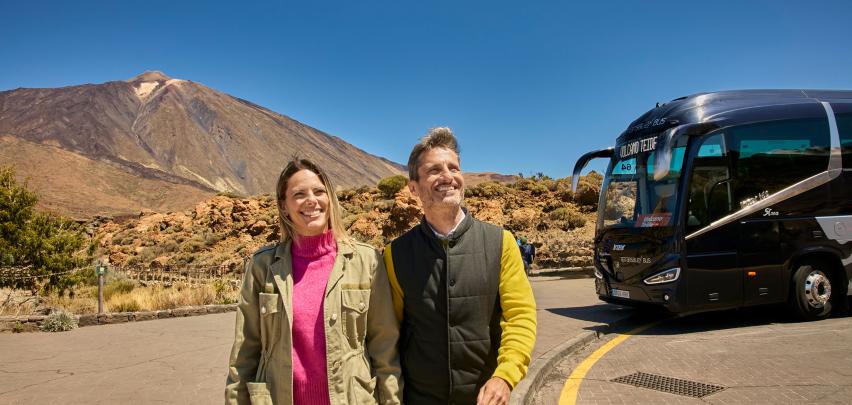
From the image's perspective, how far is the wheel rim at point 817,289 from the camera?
8.76 m

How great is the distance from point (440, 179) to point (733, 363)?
5548 mm

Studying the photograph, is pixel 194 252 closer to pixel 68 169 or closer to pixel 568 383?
pixel 568 383

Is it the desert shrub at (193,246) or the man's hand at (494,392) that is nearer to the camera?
the man's hand at (494,392)

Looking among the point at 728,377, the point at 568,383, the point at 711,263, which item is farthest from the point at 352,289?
the point at 711,263

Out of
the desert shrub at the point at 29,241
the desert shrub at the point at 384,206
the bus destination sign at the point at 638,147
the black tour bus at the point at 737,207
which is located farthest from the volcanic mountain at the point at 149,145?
the black tour bus at the point at 737,207

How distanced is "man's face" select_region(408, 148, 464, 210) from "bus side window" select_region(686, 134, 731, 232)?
6982 millimetres

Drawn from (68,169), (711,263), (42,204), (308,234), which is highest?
(68,169)

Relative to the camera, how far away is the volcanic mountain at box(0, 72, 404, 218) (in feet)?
264

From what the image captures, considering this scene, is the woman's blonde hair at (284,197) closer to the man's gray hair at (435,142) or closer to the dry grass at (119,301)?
the man's gray hair at (435,142)

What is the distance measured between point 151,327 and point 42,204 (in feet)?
218

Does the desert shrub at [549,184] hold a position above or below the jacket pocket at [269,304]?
above

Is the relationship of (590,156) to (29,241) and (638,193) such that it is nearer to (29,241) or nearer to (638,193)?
(638,193)

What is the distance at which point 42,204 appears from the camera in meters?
64.1

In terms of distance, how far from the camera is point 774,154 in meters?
8.90
